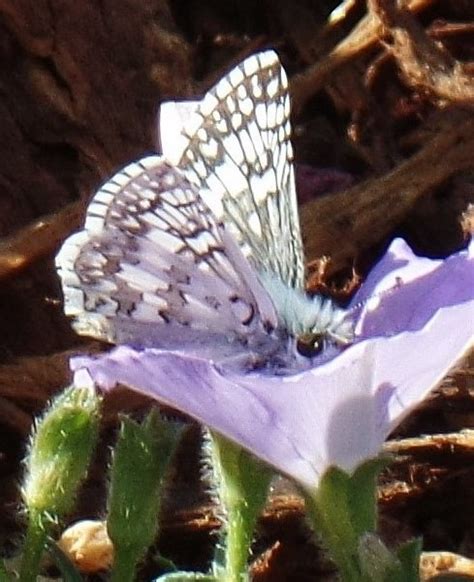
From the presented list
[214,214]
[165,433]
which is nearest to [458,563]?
[165,433]

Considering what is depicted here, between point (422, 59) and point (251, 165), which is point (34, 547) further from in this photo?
point (422, 59)

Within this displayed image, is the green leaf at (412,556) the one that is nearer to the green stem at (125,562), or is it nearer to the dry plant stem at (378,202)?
the green stem at (125,562)

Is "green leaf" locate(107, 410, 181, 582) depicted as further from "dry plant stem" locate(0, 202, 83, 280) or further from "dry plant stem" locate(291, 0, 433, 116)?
"dry plant stem" locate(291, 0, 433, 116)

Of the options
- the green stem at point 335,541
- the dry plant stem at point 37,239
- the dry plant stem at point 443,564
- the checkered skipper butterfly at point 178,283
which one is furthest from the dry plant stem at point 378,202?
the green stem at point 335,541

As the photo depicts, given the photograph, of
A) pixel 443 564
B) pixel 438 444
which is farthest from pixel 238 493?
pixel 438 444

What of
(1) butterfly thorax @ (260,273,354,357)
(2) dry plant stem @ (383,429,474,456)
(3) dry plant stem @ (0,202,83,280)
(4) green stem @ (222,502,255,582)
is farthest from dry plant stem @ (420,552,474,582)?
(3) dry plant stem @ (0,202,83,280)

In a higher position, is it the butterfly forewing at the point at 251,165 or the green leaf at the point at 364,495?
the butterfly forewing at the point at 251,165
